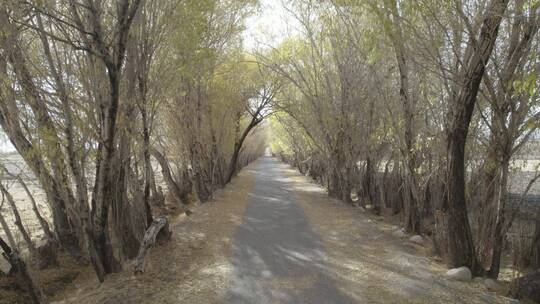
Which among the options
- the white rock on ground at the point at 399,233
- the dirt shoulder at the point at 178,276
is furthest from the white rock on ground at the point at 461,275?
the dirt shoulder at the point at 178,276

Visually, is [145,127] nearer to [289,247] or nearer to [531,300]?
[289,247]

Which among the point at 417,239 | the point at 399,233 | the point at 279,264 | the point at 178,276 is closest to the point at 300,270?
the point at 279,264

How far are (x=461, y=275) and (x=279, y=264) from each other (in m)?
3.05

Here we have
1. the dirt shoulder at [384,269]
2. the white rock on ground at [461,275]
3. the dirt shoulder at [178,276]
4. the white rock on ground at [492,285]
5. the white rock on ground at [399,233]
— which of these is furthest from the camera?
the white rock on ground at [399,233]

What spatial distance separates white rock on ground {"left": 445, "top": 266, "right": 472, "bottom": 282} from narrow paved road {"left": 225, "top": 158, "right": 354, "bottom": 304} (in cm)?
195

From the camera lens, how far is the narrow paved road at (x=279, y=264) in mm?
4875

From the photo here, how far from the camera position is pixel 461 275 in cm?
536

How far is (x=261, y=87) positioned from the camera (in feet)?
65.1

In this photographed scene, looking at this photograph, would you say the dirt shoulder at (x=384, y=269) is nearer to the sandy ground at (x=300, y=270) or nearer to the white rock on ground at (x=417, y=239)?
the sandy ground at (x=300, y=270)

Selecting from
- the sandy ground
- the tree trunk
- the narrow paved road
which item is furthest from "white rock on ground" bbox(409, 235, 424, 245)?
the narrow paved road

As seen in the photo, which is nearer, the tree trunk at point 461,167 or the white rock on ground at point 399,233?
the tree trunk at point 461,167

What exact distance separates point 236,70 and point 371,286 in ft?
44.8

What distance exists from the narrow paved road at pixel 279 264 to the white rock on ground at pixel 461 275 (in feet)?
6.41

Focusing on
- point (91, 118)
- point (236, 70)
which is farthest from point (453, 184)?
point (236, 70)
